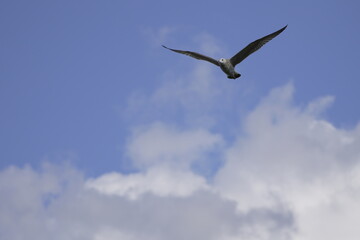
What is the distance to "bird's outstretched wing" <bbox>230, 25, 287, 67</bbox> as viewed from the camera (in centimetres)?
4488

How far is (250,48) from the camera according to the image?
153 feet

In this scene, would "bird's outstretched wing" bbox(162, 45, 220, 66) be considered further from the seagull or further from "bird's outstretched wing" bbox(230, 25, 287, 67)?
"bird's outstretched wing" bbox(230, 25, 287, 67)

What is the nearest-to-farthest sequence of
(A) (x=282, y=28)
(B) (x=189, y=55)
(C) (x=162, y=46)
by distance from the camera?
(A) (x=282, y=28) → (C) (x=162, y=46) → (B) (x=189, y=55)

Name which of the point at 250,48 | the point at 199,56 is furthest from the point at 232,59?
the point at 199,56

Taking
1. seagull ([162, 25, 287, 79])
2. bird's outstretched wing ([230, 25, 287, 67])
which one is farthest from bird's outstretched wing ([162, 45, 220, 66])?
bird's outstretched wing ([230, 25, 287, 67])

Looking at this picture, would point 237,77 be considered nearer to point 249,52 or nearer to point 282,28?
point 249,52

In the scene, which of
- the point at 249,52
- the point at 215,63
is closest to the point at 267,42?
the point at 249,52

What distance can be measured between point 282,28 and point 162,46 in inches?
348

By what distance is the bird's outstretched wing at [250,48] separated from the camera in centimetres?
4488

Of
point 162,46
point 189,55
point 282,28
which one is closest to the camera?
point 282,28

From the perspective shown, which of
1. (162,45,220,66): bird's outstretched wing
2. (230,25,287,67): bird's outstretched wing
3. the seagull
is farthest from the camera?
(162,45,220,66): bird's outstretched wing

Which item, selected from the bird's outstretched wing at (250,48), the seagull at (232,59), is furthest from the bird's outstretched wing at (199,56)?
the bird's outstretched wing at (250,48)

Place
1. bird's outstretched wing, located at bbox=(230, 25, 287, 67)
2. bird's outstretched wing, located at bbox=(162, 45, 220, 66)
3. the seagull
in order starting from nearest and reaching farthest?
bird's outstretched wing, located at bbox=(230, 25, 287, 67) < the seagull < bird's outstretched wing, located at bbox=(162, 45, 220, 66)

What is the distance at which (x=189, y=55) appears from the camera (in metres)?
49.4
